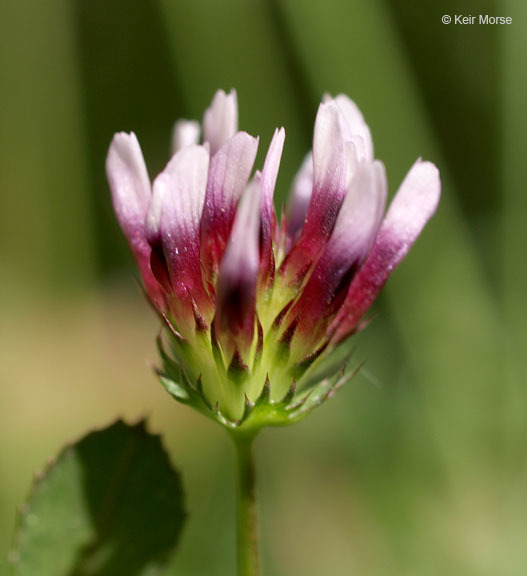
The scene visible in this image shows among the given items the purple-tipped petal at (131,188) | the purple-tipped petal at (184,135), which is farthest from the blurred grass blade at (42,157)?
the purple-tipped petal at (131,188)

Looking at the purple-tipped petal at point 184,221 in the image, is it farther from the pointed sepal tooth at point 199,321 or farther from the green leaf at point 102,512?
the green leaf at point 102,512

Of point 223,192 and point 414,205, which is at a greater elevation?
point 223,192

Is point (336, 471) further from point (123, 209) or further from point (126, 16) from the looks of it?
point (126, 16)

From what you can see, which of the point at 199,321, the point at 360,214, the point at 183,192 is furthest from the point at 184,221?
the point at 360,214

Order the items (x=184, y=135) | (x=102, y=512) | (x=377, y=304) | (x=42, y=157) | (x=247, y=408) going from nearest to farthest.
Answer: (x=247, y=408), (x=102, y=512), (x=184, y=135), (x=42, y=157), (x=377, y=304)

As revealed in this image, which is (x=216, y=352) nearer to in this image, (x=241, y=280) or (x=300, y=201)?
(x=241, y=280)

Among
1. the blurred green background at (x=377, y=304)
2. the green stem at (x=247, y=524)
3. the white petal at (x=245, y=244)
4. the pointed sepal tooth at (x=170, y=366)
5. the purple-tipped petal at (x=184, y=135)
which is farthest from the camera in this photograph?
the blurred green background at (x=377, y=304)

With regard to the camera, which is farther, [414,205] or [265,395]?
[414,205]
